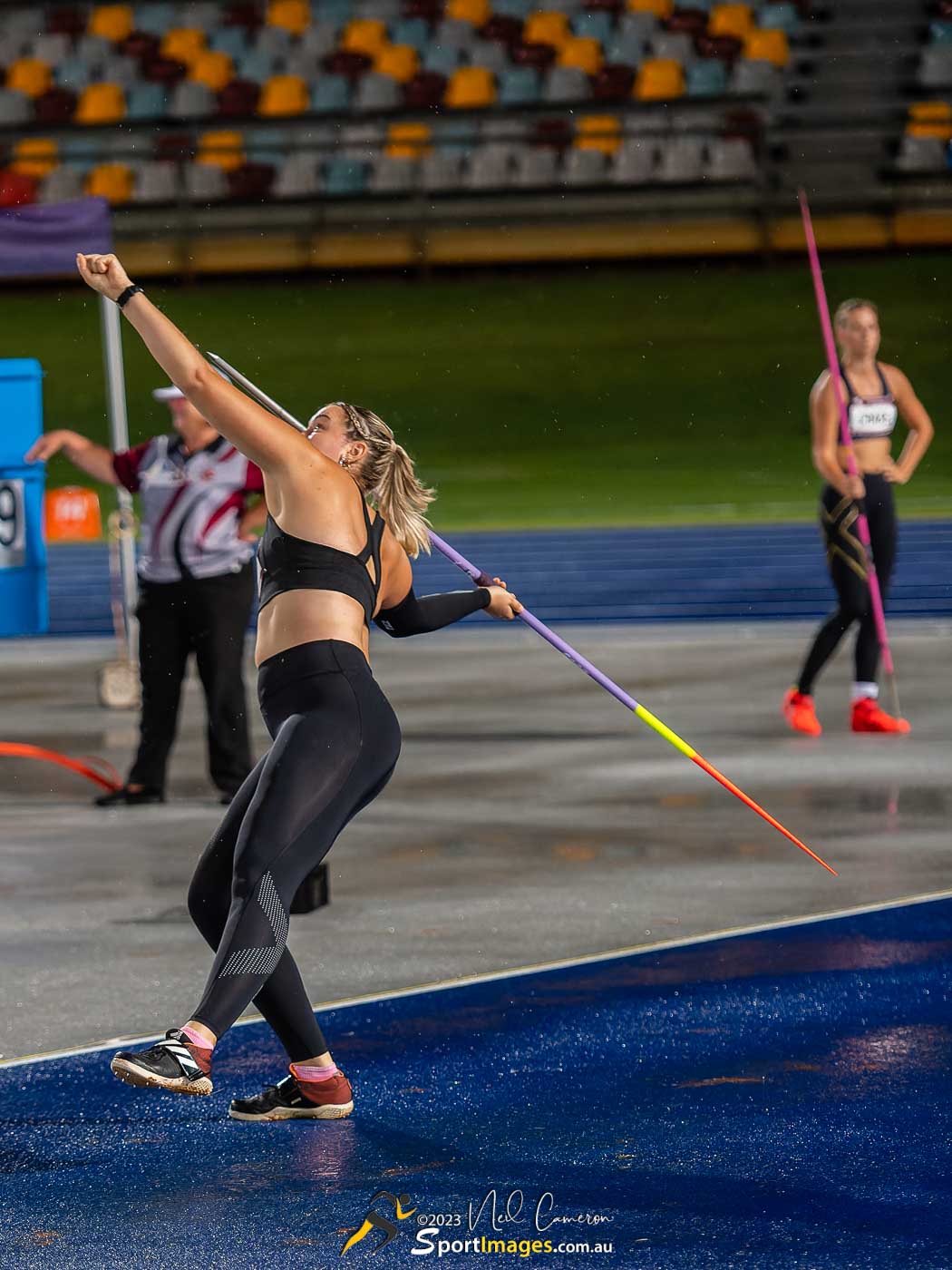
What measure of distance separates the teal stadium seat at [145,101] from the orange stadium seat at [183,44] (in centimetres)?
65

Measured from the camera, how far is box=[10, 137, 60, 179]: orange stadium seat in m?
28.5

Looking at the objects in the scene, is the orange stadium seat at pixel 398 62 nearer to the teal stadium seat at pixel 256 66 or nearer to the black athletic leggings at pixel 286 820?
the teal stadium seat at pixel 256 66

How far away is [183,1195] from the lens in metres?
4.72

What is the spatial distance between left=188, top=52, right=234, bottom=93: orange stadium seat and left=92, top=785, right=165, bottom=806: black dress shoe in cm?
2236

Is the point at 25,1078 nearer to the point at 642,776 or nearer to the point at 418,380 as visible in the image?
the point at 642,776

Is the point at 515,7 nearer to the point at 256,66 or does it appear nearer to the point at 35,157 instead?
the point at 256,66

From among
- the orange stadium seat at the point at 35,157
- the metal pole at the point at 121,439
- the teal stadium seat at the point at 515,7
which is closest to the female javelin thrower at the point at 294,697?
the metal pole at the point at 121,439

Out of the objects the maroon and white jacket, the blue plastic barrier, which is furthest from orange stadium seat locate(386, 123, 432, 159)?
the blue plastic barrier

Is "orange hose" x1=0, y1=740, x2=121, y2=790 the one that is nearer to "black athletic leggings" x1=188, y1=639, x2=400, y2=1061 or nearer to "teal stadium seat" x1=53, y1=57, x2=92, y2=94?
"black athletic leggings" x1=188, y1=639, x2=400, y2=1061

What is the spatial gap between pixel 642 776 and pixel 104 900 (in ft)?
11.4

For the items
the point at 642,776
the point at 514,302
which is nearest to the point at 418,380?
the point at 514,302

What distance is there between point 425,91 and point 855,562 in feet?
65.7

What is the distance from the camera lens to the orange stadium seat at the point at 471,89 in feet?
97.6

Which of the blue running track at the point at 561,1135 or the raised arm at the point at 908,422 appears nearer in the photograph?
the blue running track at the point at 561,1135
